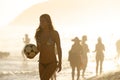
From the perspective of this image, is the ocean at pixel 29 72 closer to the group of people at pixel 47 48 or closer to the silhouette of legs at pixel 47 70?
the group of people at pixel 47 48

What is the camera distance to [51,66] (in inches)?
465

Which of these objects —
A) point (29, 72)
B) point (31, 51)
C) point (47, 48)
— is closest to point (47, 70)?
point (47, 48)

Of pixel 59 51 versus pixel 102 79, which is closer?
pixel 59 51

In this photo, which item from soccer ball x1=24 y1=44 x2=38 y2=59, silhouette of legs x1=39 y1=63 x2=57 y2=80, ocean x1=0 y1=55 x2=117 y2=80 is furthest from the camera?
ocean x1=0 y1=55 x2=117 y2=80

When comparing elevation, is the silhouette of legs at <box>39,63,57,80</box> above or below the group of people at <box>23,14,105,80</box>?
below

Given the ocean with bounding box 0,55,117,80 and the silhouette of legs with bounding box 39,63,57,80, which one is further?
the ocean with bounding box 0,55,117,80

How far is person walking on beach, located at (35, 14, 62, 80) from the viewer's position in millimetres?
11750

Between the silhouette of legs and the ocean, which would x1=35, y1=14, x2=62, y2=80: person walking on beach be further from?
the ocean

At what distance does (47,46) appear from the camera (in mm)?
11992

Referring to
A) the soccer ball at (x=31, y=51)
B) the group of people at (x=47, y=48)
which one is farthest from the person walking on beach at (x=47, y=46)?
the soccer ball at (x=31, y=51)

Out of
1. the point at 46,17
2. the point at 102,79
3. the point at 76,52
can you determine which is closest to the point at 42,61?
the point at 46,17

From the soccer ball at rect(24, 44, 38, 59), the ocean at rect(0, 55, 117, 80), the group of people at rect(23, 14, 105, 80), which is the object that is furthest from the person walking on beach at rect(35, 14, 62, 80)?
the ocean at rect(0, 55, 117, 80)

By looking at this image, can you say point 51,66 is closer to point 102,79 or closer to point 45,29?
point 45,29

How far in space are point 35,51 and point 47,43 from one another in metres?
0.45
